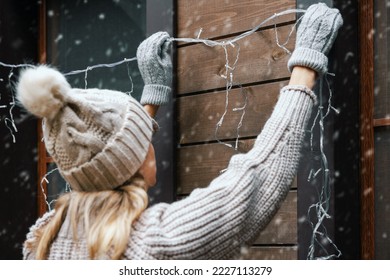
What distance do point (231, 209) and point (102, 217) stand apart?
0.98 ft

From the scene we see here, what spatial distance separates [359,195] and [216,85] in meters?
0.62

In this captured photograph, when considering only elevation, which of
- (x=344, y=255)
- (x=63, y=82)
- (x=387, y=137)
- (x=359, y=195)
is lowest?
(x=344, y=255)

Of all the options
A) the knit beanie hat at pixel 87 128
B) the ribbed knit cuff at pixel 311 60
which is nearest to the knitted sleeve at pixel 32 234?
the knit beanie hat at pixel 87 128

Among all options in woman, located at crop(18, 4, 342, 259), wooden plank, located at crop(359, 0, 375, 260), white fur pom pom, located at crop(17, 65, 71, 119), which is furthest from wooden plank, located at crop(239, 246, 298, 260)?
white fur pom pom, located at crop(17, 65, 71, 119)

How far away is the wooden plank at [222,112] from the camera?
8.02 feet

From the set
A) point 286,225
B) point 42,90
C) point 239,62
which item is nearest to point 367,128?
point 286,225

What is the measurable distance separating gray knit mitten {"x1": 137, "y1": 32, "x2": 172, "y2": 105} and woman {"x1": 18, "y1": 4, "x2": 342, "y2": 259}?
0.57 metres

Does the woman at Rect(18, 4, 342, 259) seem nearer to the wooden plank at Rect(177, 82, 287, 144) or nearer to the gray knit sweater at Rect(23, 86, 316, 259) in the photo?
the gray knit sweater at Rect(23, 86, 316, 259)

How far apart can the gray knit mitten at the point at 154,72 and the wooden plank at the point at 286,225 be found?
0.51 meters

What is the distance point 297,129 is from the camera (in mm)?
1898

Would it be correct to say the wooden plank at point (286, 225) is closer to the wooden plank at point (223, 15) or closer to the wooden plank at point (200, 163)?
the wooden plank at point (200, 163)
